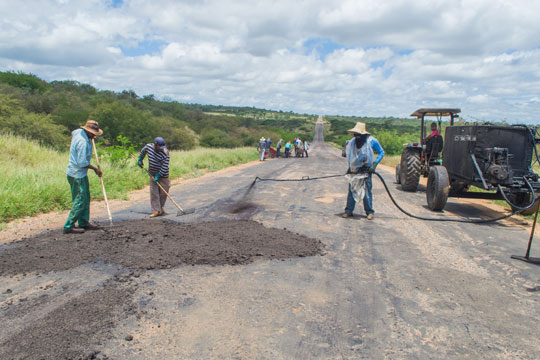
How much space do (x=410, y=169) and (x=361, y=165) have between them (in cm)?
478

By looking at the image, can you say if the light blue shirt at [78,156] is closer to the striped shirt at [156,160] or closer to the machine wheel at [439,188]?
the striped shirt at [156,160]

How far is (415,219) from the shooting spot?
318 inches

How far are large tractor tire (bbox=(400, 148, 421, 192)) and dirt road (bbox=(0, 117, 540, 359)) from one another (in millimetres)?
5766

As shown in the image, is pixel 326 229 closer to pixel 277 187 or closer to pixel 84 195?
pixel 84 195

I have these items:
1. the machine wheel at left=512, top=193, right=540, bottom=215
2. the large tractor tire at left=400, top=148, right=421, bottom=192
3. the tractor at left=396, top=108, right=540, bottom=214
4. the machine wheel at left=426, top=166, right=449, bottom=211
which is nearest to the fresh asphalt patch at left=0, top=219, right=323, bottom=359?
the machine wheel at left=426, top=166, right=449, bottom=211

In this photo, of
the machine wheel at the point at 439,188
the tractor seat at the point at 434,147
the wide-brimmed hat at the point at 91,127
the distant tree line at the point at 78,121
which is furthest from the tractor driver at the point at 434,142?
the distant tree line at the point at 78,121

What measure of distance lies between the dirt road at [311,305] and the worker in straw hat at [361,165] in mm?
1785

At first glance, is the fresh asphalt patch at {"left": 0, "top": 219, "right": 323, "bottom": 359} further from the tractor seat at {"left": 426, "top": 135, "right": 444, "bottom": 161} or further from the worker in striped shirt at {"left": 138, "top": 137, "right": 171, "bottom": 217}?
the tractor seat at {"left": 426, "top": 135, "right": 444, "bottom": 161}

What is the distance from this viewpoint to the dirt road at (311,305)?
10.2 feet

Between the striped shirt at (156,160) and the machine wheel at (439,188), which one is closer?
the striped shirt at (156,160)

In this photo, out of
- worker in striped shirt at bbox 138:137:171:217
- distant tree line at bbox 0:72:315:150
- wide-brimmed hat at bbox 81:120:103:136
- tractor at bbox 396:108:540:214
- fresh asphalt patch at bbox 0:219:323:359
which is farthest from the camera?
distant tree line at bbox 0:72:315:150

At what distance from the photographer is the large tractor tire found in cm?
1188

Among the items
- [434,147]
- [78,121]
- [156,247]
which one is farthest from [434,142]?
[78,121]

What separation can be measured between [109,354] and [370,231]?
199 inches
